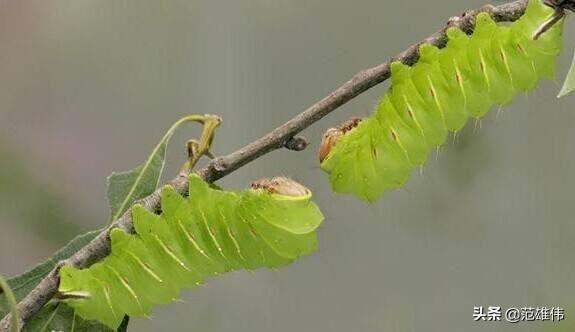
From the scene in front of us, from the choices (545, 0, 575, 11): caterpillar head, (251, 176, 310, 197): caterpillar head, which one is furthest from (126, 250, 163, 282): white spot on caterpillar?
(545, 0, 575, 11): caterpillar head

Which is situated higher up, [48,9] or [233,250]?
[48,9]

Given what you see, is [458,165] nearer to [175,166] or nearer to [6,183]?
[175,166]

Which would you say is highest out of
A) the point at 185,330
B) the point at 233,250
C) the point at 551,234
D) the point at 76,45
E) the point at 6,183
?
the point at 76,45

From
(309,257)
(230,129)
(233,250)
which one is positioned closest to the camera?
(233,250)

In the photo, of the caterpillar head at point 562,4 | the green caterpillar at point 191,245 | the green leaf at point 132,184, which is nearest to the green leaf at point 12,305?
the green caterpillar at point 191,245

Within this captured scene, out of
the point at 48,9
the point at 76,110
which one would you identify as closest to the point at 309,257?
the point at 76,110

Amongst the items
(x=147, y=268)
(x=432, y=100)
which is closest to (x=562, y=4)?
(x=432, y=100)
